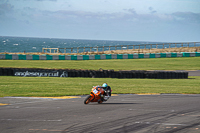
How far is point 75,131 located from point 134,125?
1.84 m

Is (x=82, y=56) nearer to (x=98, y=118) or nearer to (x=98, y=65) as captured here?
(x=98, y=65)

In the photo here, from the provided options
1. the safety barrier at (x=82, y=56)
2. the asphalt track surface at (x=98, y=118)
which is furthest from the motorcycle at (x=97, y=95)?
the safety barrier at (x=82, y=56)

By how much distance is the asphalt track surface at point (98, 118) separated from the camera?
7.80 metres

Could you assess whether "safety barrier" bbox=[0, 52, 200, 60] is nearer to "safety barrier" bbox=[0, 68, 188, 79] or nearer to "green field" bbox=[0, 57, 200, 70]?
"green field" bbox=[0, 57, 200, 70]

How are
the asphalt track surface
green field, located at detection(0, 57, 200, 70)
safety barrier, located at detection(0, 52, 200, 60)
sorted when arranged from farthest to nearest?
safety barrier, located at detection(0, 52, 200, 60) < green field, located at detection(0, 57, 200, 70) < the asphalt track surface

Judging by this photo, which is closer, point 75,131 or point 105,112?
point 75,131

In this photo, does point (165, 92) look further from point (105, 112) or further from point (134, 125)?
point (134, 125)

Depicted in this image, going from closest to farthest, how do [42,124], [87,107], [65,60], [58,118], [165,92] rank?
[42,124]
[58,118]
[87,107]
[165,92]
[65,60]

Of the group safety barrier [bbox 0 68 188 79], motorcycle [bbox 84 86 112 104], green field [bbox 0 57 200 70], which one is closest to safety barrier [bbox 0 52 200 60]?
green field [bbox 0 57 200 70]

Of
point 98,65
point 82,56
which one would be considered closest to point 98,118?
point 98,65

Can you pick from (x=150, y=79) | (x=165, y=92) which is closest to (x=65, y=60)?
(x=150, y=79)

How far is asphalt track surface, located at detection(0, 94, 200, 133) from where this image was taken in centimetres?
780

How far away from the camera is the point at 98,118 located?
30.0 feet

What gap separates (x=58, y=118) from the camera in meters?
9.05
